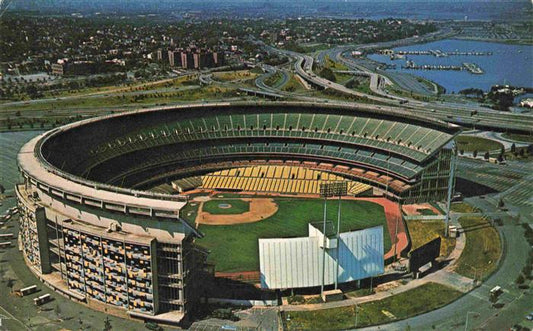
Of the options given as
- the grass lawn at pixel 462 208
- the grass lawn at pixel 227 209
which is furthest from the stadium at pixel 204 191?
the grass lawn at pixel 462 208

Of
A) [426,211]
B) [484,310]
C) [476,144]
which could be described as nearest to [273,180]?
[426,211]

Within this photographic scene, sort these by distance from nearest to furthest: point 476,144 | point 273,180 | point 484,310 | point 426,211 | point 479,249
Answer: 1. point 484,310
2. point 479,249
3. point 426,211
4. point 273,180
5. point 476,144

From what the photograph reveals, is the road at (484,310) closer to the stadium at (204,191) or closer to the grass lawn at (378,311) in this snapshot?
the grass lawn at (378,311)

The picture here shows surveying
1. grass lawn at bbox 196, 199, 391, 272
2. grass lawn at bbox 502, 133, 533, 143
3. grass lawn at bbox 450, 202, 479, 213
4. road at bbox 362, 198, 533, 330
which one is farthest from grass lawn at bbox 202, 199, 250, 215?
grass lawn at bbox 502, 133, 533, 143

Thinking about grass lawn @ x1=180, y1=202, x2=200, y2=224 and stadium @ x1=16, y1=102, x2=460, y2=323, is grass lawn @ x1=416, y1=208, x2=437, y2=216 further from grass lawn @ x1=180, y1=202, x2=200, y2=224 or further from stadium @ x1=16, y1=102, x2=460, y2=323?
grass lawn @ x1=180, y1=202, x2=200, y2=224

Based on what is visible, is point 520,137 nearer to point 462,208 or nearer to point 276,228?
point 462,208
